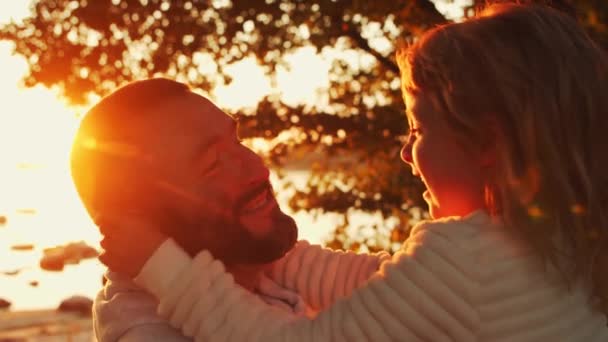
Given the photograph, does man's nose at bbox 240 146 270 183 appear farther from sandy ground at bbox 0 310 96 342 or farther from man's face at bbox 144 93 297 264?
sandy ground at bbox 0 310 96 342

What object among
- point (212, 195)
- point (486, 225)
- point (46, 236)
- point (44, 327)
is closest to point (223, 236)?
point (212, 195)

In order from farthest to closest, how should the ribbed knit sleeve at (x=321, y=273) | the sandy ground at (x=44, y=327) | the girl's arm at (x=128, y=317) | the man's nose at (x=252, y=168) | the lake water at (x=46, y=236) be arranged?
the lake water at (x=46, y=236) → the sandy ground at (x=44, y=327) → the ribbed knit sleeve at (x=321, y=273) → the man's nose at (x=252, y=168) → the girl's arm at (x=128, y=317)

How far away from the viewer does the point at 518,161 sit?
2.48 metres

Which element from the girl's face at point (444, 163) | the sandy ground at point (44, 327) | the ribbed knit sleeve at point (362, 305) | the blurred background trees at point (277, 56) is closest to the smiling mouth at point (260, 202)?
the ribbed knit sleeve at point (362, 305)

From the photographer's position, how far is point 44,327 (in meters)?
10.7

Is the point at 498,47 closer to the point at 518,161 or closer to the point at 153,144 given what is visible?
the point at 518,161

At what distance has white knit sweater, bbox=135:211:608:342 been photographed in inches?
88.8

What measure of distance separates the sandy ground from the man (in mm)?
7995

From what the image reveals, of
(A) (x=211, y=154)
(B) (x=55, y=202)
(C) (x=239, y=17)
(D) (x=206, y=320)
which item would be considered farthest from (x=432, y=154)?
(B) (x=55, y=202)

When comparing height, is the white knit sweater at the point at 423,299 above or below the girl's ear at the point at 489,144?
below

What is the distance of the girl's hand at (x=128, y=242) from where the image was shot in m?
2.46

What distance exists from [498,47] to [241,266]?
1.15m

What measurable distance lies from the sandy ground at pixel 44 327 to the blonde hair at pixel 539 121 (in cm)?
856

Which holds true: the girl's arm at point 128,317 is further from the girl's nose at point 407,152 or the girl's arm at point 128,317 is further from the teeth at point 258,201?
the girl's nose at point 407,152
